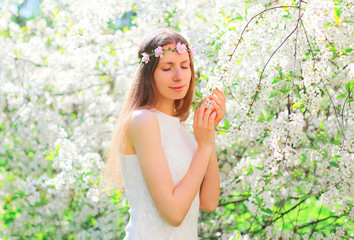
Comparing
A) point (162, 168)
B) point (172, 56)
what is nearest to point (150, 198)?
point (162, 168)

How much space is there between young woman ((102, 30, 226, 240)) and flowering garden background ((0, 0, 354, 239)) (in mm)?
245

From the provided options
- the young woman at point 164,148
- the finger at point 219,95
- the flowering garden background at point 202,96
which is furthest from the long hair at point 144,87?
the flowering garden background at point 202,96

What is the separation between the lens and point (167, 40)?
169cm

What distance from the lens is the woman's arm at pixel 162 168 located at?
59.7 inches

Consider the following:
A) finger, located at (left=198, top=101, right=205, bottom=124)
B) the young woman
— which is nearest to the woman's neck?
the young woman

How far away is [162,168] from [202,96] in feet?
1.44

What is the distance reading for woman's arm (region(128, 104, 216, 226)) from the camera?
4.98ft

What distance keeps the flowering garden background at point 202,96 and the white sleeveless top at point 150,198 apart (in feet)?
1.06

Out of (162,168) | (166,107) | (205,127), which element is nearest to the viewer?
(162,168)

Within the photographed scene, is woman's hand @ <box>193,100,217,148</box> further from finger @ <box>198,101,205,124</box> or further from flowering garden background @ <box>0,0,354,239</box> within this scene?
flowering garden background @ <box>0,0,354,239</box>

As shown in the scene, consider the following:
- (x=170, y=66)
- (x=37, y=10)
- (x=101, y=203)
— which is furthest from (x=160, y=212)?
(x=37, y=10)

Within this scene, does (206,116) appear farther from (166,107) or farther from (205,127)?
(166,107)

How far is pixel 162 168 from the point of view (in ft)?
5.05

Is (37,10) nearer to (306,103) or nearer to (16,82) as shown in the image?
(16,82)
